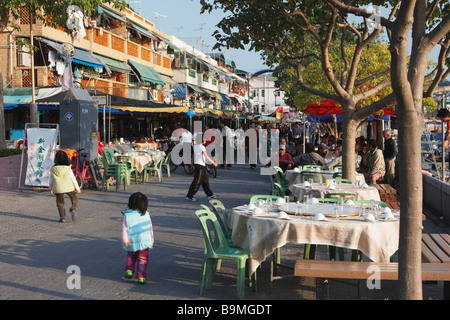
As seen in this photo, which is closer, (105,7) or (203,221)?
(203,221)

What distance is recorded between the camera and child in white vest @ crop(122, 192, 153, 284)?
6.24 m

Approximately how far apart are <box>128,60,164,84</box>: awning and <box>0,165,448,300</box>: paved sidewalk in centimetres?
1961

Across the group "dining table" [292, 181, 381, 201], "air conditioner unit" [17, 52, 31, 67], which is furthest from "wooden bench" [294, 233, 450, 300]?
"air conditioner unit" [17, 52, 31, 67]

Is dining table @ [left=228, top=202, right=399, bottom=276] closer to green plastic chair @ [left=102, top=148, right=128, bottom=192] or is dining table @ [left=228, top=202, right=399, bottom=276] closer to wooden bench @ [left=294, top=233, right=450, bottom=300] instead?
wooden bench @ [left=294, top=233, right=450, bottom=300]

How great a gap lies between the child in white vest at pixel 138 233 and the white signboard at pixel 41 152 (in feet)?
28.0

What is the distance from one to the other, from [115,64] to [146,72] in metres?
4.26

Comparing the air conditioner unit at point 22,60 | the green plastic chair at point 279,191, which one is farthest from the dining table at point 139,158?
the air conditioner unit at point 22,60

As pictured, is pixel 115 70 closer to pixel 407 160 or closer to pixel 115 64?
pixel 115 64

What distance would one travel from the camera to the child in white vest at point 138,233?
246 inches

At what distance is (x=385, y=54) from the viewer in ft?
70.8

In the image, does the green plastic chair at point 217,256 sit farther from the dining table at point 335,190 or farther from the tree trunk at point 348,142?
the tree trunk at point 348,142
